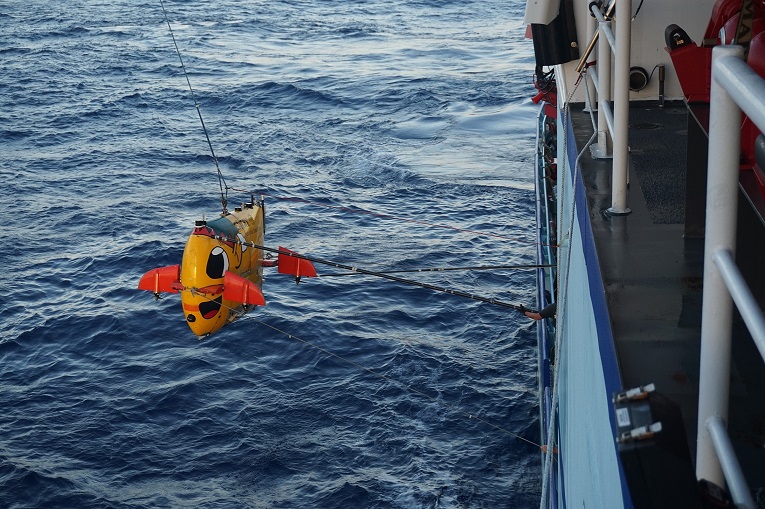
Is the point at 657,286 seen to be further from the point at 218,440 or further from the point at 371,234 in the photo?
the point at 371,234

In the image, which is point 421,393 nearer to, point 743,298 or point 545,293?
point 545,293

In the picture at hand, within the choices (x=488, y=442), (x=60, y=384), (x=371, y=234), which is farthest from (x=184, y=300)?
(x=371, y=234)

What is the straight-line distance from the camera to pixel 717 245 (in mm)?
1849

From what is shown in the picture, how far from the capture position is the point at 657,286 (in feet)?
12.3

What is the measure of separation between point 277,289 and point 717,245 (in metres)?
17.9

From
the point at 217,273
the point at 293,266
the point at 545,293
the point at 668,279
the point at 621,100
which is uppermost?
the point at 621,100

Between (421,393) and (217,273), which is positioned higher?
(217,273)

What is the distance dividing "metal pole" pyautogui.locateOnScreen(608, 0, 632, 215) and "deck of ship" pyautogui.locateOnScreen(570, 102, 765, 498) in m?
0.19

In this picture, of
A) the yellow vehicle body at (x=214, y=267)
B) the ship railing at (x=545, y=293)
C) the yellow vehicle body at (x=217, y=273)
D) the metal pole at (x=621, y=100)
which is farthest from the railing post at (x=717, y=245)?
the yellow vehicle body at (x=214, y=267)

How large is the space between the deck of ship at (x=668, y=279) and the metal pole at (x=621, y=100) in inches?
7.3

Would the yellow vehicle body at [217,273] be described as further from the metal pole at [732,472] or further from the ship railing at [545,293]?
the metal pole at [732,472]

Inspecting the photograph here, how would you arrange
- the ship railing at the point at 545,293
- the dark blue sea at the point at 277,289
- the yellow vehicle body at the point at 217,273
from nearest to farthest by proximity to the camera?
the yellow vehicle body at the point at 217,273
the ship railing at the point at 545,293
the dark blue sea at the point at 277,289

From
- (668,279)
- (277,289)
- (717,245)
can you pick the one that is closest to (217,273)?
(668,279)

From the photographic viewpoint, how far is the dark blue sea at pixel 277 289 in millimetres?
13836
